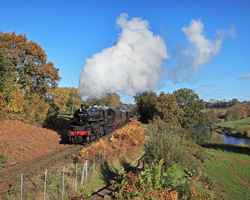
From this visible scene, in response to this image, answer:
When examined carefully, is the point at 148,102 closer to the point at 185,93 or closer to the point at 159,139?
the point at 185,93

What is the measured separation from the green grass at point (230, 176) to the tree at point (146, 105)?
29.4m

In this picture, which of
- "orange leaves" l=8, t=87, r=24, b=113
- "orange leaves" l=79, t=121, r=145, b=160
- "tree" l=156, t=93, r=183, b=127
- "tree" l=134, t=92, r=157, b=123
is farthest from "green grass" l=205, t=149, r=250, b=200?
A: "tree" l=134, t=92, r=157, b=123

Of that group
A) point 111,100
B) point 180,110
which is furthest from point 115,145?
point 111,100

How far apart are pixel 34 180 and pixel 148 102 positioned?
68828 millimetres

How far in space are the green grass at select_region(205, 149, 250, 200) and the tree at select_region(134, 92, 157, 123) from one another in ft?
96.5

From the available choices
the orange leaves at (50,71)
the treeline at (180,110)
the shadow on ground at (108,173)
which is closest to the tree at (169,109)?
the treeline at (180,110)

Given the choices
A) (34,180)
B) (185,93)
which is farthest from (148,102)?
(34,180)

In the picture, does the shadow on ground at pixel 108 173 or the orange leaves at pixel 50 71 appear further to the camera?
the orange leaves at pixel 50 71

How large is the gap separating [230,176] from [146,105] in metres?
47.0

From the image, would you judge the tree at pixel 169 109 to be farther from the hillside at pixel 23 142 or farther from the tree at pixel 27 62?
the hillside at pixel 23 142

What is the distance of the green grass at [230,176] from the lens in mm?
33938

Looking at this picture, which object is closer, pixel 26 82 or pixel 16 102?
pixel 16 102

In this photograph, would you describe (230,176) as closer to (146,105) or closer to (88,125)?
(88,125)

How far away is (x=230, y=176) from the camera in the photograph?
43.2 m
